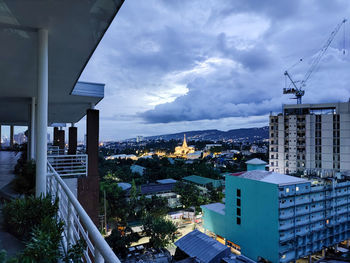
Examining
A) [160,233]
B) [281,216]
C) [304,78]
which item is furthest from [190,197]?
[304,78]

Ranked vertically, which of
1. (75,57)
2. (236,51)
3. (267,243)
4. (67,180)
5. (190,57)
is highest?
(236,51)

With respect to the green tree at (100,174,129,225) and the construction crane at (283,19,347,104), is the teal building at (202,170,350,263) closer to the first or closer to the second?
the green tree at (100,174,129,225)

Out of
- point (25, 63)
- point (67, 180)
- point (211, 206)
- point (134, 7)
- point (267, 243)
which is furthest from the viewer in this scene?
point (211, 206)

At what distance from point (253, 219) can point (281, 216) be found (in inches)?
80.0

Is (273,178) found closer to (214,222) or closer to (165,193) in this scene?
(214,222)

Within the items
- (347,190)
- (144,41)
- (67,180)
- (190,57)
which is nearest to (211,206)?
(347,190)

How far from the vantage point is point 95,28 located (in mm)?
2660

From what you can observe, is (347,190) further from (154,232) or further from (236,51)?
(236,51)

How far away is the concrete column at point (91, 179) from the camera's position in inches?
195

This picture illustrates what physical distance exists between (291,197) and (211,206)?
728cm

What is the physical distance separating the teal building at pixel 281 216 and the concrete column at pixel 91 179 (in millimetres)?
11646

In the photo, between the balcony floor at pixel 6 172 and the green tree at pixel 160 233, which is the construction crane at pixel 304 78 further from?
the balcony floor at pixel 6 172

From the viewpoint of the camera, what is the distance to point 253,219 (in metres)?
14.4

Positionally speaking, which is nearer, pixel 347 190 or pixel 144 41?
pixel 144 41
